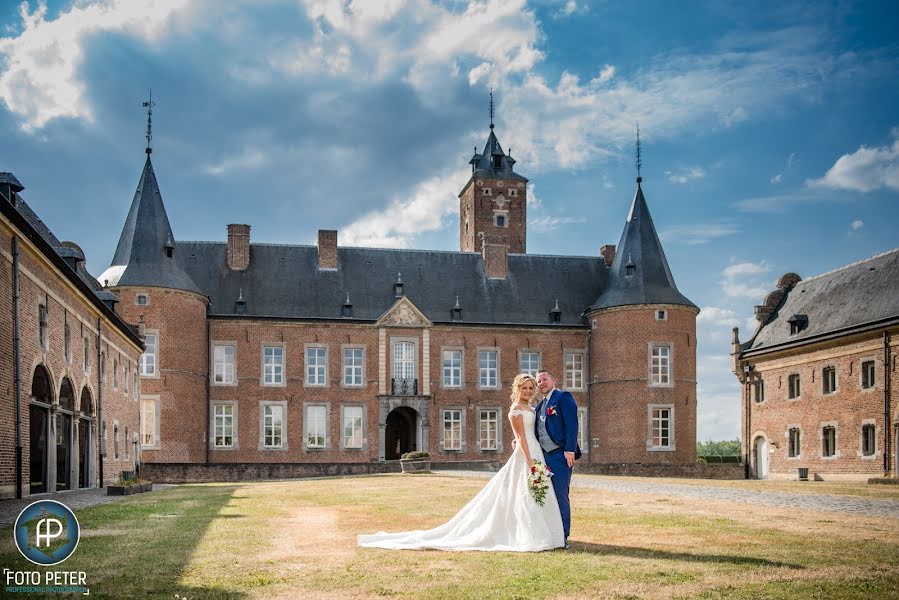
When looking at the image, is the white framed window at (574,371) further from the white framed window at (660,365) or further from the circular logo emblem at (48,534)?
the circular logo emblem at (48,534)

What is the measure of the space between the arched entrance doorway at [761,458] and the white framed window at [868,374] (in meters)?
7.78

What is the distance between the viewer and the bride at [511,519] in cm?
1028

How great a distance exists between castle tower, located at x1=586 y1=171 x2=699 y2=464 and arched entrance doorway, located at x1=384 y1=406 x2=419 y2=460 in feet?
28.8

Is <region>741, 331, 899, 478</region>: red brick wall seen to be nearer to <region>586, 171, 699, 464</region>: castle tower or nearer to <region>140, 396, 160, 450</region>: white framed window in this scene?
<region>586, 171, 699, 464</region>: castle tower

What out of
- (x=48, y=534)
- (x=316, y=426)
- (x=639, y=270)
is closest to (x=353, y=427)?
(x=316, y=426)

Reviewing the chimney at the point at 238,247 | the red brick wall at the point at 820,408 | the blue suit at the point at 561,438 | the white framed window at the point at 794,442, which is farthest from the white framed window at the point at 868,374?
the blue suit at the point at 561,438

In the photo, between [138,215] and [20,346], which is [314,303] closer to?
[138,215]

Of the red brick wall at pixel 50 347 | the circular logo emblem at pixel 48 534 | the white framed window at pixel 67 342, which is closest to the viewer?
the circular logo emblem at pixel 48 534

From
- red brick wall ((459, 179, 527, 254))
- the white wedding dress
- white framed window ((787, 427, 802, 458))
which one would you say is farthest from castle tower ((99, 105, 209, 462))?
the white wedding dress

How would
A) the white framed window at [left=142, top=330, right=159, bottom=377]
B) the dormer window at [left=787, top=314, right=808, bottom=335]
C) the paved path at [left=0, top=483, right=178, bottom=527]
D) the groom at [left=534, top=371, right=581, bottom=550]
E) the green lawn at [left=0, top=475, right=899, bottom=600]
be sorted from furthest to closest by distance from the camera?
the white framed window at [left=142, top=330, right=159, bottom=377]
the dormer window at [left=787, top=314, right=808, bottom=335]
the paved path at [left=0, top=483, right=178, bottom=527]
the groom at [left=534, top=371, right=581, bottom=550]
the green lawn at [left=0, top=475, right=899, bottom=600]

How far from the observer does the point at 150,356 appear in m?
40.6

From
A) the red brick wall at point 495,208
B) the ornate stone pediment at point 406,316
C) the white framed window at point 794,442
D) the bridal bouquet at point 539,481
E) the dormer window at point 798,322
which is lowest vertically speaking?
the white framed window at point 794,442

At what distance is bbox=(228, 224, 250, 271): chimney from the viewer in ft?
148

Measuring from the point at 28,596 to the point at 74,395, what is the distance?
62.1 feet
